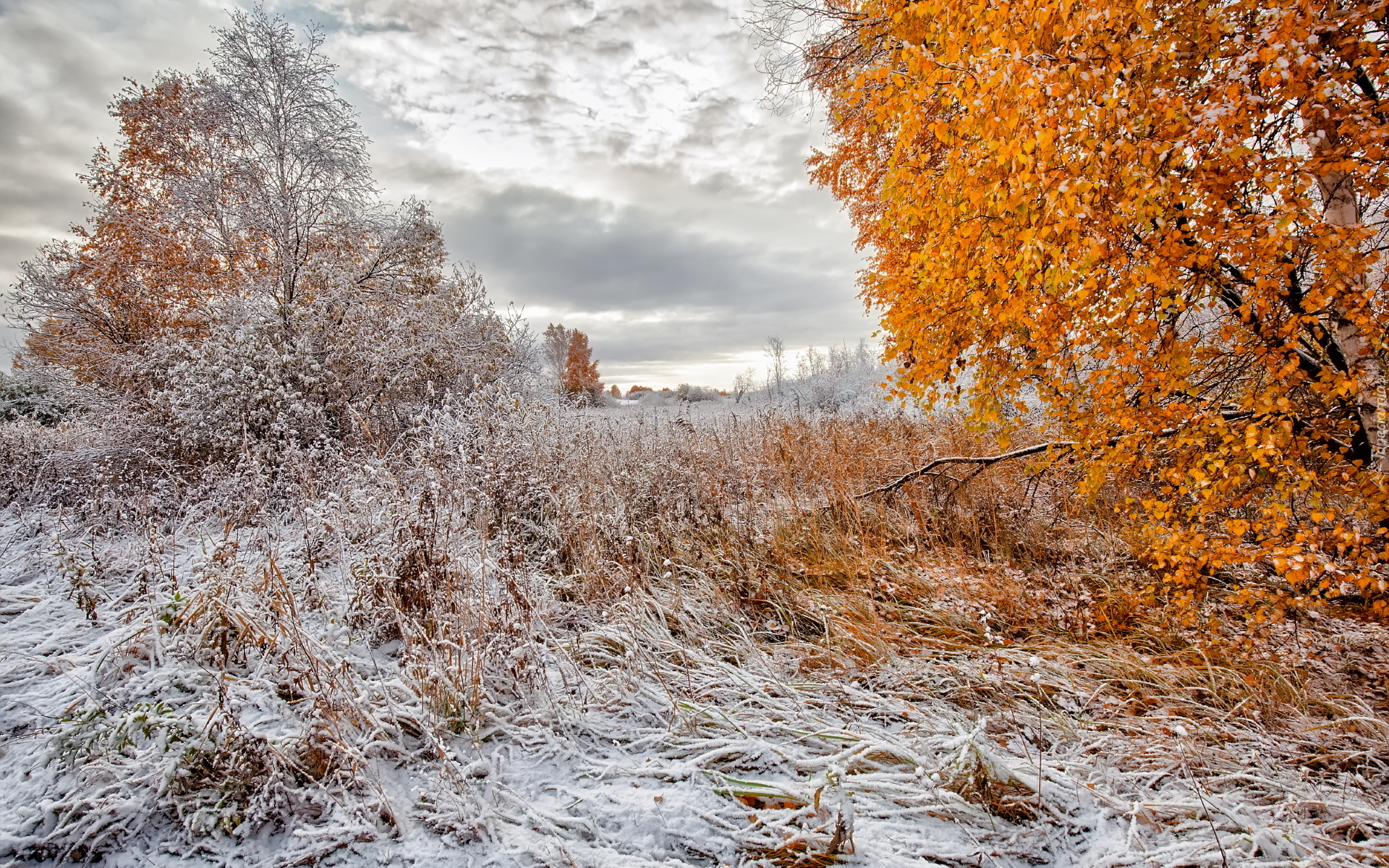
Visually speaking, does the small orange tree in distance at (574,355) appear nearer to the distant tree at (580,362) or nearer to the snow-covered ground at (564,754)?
the distant tree at (580,362)

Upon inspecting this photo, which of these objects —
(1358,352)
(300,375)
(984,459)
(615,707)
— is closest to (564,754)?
(615,707)

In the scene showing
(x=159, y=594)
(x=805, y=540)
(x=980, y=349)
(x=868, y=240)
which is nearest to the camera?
(x=159, y=594)

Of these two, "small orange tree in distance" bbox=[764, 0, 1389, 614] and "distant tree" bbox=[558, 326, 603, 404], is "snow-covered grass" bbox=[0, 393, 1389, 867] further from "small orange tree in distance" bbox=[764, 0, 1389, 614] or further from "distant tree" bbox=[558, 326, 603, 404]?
"distant tree" bbox=[558, 326, 603, 404]

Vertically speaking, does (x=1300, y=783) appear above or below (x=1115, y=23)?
below

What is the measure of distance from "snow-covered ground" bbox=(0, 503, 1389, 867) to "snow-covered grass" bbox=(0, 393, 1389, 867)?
1cm

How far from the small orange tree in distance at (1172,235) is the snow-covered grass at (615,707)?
0.84 metres

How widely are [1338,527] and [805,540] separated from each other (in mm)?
3182

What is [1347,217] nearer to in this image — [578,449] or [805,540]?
[805,540]

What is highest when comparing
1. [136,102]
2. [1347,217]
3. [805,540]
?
[136,102]

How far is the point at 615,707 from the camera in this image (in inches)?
105

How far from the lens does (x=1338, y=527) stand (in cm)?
247

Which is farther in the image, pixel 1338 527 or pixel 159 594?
pixel 159 594

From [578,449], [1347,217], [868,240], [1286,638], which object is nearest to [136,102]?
[578,449]

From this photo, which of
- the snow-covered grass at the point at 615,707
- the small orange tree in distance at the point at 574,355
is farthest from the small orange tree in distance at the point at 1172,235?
the small orange tree in distance at the point at 574,355
